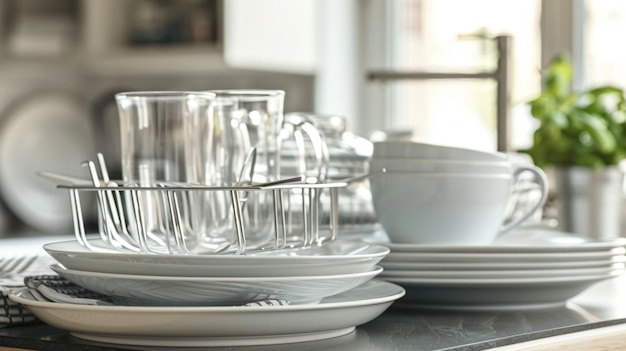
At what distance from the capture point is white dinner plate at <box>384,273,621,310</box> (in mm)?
855

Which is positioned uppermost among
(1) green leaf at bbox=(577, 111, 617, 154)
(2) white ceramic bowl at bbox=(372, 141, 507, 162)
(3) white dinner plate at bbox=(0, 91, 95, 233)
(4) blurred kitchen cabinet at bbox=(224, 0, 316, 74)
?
(4) blurred kitchen cabinet at bbox=(224, 0, 316, 74)

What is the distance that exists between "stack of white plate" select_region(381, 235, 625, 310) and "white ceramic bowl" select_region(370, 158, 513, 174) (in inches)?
3.1

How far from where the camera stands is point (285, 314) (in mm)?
658

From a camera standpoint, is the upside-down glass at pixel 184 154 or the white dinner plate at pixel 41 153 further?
the white dinner plate at pixel 41 153

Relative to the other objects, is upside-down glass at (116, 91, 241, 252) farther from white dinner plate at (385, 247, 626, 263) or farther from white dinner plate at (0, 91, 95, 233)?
white dinner plate at (0, 91, 95, 233)

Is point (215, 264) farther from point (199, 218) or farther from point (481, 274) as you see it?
point (481, 274)

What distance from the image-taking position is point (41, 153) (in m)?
2.97

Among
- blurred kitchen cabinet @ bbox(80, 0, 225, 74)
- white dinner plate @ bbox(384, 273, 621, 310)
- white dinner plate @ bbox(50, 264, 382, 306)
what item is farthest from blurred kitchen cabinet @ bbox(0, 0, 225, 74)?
white dinner plate @ bbox(50, 264, 382, 306)

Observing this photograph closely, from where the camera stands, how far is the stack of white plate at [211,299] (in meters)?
0.65

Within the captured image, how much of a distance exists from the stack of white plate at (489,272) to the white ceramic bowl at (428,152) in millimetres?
89

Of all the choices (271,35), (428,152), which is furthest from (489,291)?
(271,35)

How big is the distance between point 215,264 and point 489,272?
0.94 feet

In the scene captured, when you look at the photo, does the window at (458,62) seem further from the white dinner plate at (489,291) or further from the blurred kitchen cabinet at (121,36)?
the white dinner plate at (489,291)

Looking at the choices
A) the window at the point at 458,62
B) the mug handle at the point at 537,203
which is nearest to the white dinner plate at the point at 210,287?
the mug handle at the point at 537,203
